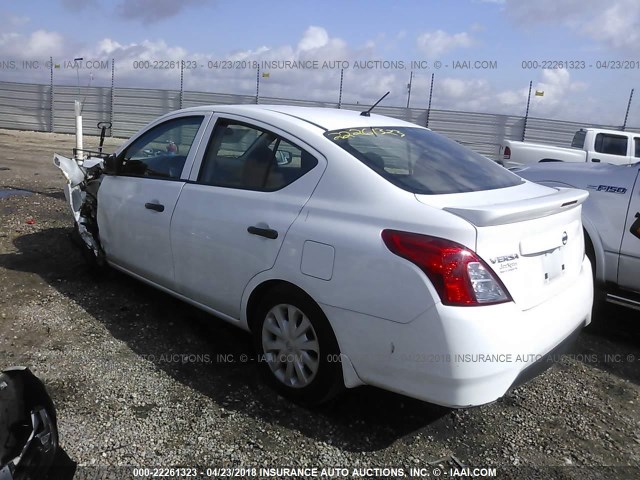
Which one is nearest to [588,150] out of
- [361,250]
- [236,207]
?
[236,207]

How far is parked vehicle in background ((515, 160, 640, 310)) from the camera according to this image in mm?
4320

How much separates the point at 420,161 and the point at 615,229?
2289 millimetres

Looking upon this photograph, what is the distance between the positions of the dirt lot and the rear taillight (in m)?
0.91

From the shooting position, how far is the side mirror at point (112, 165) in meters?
4.30

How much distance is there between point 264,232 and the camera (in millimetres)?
3029

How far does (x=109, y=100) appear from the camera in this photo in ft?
74.9

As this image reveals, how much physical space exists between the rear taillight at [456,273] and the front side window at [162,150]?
2.02 meters

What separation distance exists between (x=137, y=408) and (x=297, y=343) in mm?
959

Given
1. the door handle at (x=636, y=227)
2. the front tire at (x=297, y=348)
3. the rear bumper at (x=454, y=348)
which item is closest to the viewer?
the rear bumper at (x=454, y=348)

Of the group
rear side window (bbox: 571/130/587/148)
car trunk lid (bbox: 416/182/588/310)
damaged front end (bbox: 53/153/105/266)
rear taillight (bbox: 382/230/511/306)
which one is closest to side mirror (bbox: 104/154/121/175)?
damaged front end (bbox: 53/153/105/266)

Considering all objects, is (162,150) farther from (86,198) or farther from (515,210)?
(515,210)

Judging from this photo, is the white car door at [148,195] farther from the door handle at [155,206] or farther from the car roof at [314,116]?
the car roof at [314,116]

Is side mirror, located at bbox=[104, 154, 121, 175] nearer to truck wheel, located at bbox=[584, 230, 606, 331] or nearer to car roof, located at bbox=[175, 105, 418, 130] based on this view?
car roof, located at bbox=[175, 105, 418, 130]

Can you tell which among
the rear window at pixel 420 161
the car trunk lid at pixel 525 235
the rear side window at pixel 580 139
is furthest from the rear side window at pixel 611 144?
the car trunk lid at pixel 525 235
